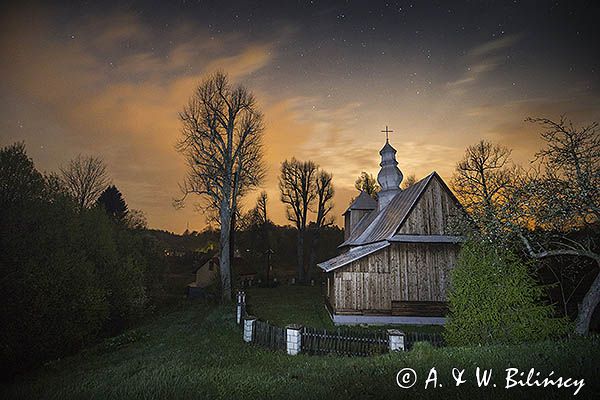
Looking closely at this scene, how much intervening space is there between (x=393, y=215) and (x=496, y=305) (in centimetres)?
1086

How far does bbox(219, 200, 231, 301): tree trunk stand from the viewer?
70.4ft

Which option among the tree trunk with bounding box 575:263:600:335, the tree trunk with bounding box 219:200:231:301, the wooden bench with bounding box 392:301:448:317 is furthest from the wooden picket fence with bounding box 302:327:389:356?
the tree trunk with bounding box 219:200:231:301

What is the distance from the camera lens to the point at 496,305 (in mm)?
9172

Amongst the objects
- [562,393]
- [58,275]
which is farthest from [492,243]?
[58,275]

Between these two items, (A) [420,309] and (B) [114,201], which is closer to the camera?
(A) [420,309]

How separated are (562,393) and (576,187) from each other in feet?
23.6

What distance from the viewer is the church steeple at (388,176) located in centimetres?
2362

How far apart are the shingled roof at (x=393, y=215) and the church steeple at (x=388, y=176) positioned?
85cm

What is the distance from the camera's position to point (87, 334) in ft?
49.6

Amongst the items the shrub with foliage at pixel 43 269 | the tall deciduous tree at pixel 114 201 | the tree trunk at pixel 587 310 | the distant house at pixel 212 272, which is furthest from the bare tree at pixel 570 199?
the tall deciduous tree at pixel 114 201

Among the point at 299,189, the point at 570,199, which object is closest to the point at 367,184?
the point at 299,189

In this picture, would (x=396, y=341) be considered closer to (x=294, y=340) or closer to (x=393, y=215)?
(x=294, y=340)

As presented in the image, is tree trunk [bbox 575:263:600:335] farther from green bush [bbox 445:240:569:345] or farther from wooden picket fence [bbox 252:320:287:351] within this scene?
wooden picket fence [bbox 252:320:287:351]

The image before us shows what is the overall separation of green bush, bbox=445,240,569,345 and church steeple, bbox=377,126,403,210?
13774 mm
